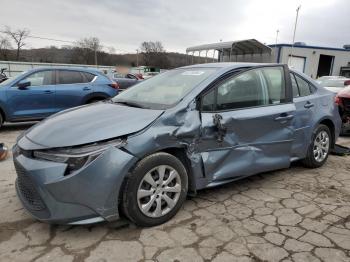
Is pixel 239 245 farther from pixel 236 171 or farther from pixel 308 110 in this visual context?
pixel 308 110

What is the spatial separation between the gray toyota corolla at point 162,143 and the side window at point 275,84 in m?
0.01

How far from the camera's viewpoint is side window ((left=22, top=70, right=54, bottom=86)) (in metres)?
7.94

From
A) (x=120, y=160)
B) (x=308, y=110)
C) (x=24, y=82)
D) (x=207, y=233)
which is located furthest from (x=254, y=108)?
(x=24, y=82)

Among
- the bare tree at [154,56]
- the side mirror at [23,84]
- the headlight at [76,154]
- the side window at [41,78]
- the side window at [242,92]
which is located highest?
the bare tree at [154,56]

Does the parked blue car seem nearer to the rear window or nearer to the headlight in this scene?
the rear window

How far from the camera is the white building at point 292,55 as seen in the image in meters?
27.7

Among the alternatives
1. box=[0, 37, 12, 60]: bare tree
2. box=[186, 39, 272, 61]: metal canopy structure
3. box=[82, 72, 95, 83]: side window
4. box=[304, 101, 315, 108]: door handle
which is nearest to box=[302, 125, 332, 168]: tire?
box=[304, 101, 315, 108]: door handle

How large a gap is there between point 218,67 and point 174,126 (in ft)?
3.58

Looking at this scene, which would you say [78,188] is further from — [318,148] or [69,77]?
[69,77]

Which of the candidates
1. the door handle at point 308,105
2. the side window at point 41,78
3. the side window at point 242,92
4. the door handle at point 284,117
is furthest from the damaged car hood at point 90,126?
the side window at point 41,78

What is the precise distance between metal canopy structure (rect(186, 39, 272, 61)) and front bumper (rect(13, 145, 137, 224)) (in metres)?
24.3

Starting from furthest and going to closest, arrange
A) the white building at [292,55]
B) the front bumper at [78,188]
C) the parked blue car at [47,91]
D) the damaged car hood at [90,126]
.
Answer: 1. the white building at [292,55]
2. the parked blue car at [47,91]
3. the damaged car hood at [90,126]
4. the front bumper at [78,188]

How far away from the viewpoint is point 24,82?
7762mm

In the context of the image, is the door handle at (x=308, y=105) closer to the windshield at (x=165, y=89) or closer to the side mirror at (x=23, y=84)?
the windshield at (x=165, y=89)
